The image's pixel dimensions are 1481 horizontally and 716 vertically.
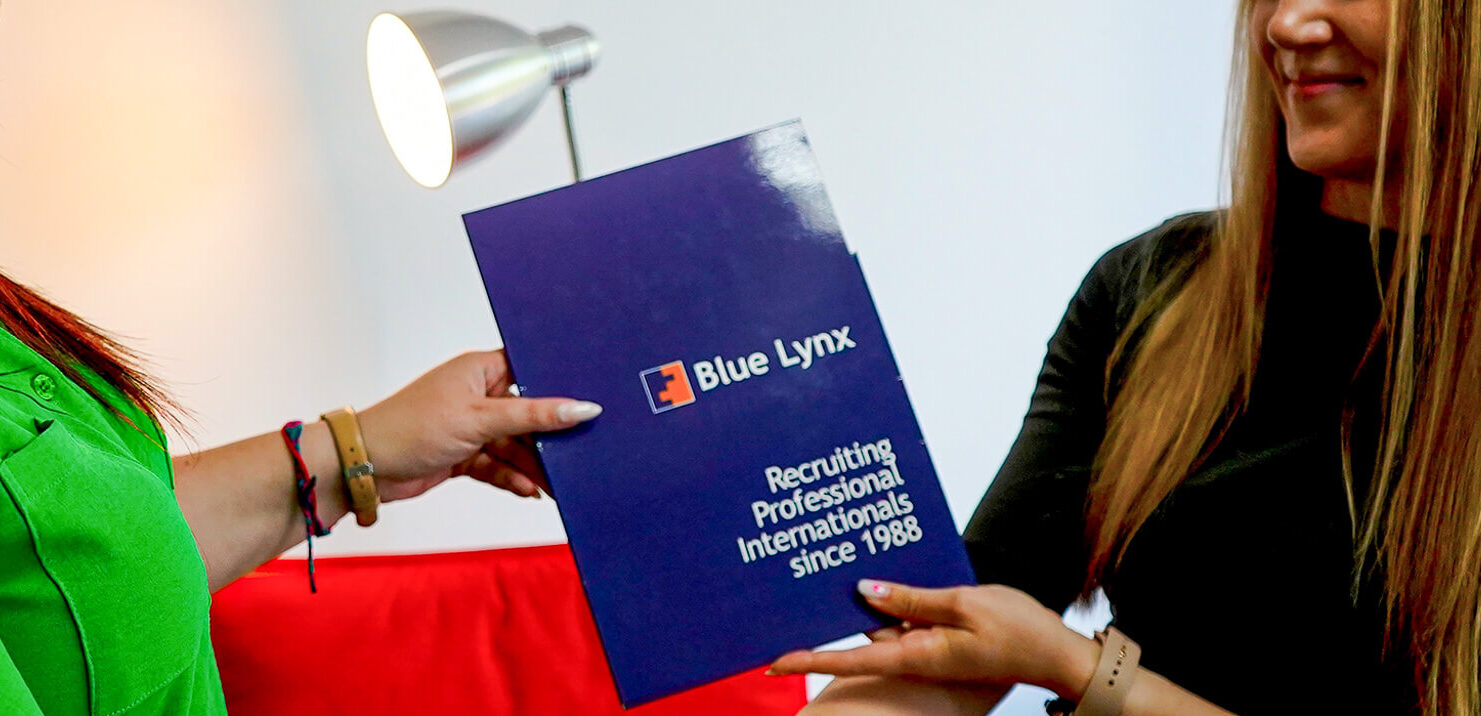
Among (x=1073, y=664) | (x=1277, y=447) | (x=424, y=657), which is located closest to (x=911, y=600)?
(x=1073, y=664)

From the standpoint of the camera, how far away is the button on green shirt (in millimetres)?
770

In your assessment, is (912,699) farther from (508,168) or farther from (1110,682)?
(508,168)

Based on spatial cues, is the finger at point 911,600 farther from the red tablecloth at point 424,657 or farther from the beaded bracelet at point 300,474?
the red tablecloth at point 424,657

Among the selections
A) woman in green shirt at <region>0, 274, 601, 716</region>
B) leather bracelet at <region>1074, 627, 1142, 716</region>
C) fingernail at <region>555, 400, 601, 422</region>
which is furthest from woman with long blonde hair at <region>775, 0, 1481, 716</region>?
woman in green shirt at <region>0, 274, 601, 716</region>

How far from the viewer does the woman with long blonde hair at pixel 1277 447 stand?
3.34ft

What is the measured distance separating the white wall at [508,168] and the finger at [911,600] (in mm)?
1372

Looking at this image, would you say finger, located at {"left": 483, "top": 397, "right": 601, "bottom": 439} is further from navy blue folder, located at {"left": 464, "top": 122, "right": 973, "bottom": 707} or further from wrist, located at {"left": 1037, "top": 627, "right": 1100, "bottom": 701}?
wrist, located at {"left": 1037, "top": 627, "right": 1100, "bottom": 701}

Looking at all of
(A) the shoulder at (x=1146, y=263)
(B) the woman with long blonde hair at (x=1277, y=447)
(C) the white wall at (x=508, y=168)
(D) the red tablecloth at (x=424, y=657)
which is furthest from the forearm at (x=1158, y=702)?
(C) the white wall at (x=508, y=168)

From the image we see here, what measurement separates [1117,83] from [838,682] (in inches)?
61.9

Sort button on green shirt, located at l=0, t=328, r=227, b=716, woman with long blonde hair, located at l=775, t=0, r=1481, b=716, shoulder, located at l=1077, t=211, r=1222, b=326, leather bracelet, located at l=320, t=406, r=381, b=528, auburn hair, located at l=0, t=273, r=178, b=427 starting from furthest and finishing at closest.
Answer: shoulder, located at l=1077, t=211, r=1222, b=326, leather bracelet, located at l=320, t=406, r=381, b=528, woman with long blonde hair, located at l=775, t=0, r=1481, b=716, auburn hair, located at l=0, t=273, r=178, b=427, button on green shirt, located at l=0, t=328, r=227, b=716

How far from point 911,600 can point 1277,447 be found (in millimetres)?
407

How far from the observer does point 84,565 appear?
792 mm

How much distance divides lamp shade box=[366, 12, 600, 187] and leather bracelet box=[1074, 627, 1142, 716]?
0.66 m

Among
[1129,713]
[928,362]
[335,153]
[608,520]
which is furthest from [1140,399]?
[335,153]
